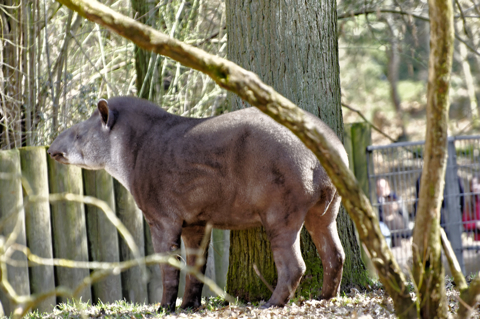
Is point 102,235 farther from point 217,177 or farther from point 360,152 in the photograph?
point 360,152

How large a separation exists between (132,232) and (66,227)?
69 centimetres

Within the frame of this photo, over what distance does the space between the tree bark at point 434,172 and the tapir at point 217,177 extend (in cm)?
123

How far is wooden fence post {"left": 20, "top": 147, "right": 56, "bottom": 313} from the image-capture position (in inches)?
218

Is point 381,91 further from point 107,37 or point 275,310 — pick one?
point 275,310

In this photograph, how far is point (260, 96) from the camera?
2635 mm

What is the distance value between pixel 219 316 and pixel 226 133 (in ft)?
4.29

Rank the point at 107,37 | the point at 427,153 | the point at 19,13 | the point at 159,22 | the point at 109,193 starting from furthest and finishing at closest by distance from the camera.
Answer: the point at 107,37
the point at 159,22
the point at 19,13
the point at 109,193
the point at 427,153

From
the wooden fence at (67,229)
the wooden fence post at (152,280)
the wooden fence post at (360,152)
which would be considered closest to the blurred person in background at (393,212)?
the wooden fence post at (360,152)

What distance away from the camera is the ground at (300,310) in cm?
387

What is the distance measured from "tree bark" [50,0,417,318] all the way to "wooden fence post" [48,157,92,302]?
3422 millimetres

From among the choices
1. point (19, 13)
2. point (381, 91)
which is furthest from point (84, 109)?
point (381, 91)

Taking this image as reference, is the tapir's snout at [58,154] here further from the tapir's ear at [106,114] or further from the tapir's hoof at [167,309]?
the tapir's hoof at [167,309]

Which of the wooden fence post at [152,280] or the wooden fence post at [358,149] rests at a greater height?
the wooden fence post at [358,149]

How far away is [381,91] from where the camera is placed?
29.0 metres
